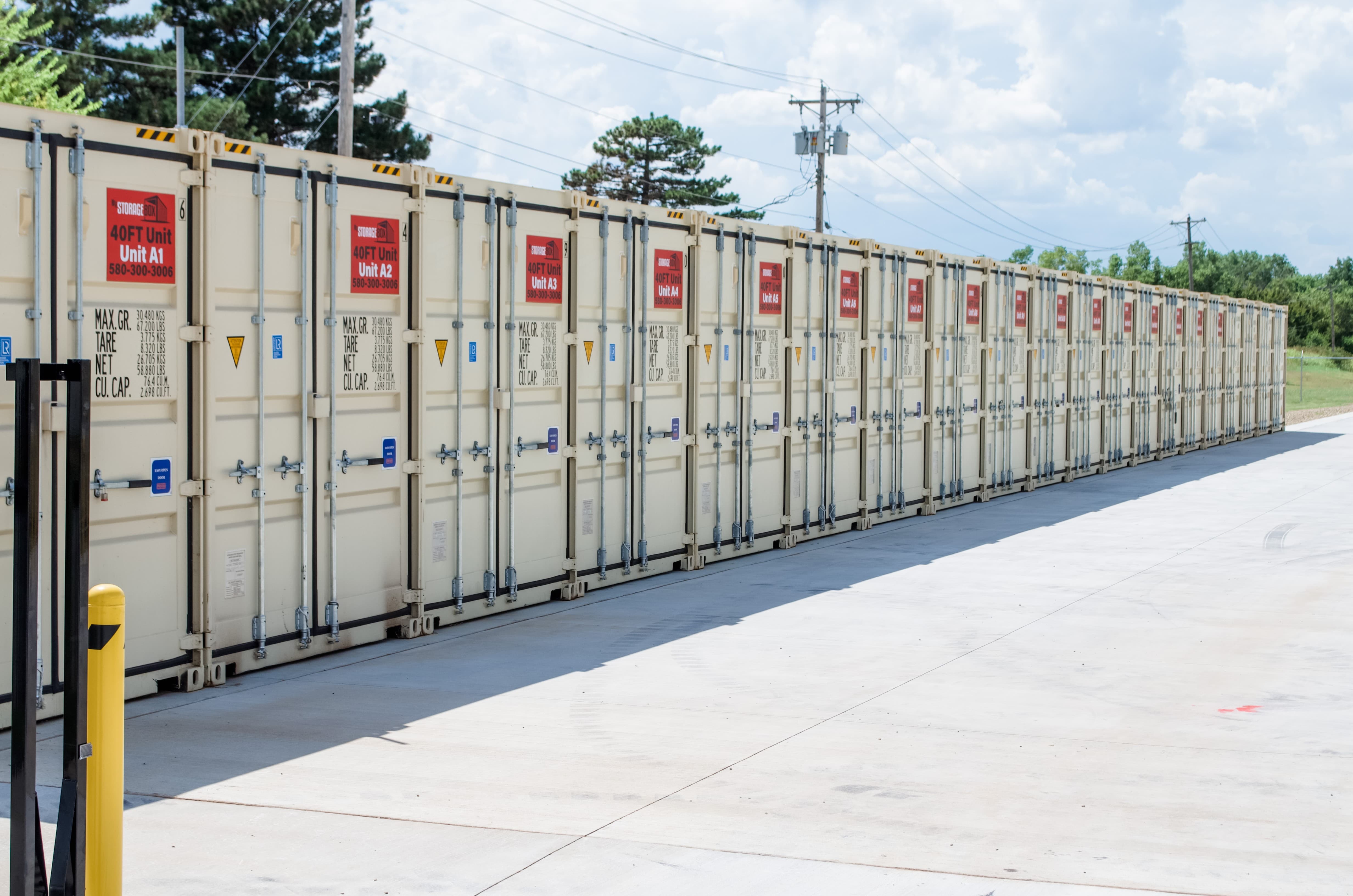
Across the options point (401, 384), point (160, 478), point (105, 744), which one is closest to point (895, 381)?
point (401, 384)

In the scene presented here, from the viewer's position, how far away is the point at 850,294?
16.5 meters

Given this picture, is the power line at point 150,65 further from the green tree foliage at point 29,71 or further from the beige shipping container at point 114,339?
the beige shipping container at point 114,339

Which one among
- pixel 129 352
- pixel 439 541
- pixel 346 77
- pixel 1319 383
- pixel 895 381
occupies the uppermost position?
pixel 346 77

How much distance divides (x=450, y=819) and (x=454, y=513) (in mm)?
4694

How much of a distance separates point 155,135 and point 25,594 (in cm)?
465

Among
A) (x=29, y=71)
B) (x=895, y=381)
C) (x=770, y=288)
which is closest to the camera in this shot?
(x=770, y=288)

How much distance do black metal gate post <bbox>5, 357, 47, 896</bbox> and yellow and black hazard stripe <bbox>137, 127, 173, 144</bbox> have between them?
424 centimetres

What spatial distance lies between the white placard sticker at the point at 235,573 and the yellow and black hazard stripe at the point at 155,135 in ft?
8.19

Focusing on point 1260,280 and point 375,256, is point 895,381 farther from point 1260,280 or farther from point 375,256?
point 1260,280

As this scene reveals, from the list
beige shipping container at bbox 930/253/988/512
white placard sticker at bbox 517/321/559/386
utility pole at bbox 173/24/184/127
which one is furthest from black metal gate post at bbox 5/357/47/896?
utility pole at bbox 173/24/184/127

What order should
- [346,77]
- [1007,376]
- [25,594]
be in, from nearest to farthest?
[25,594], [1007,376], [346,77]

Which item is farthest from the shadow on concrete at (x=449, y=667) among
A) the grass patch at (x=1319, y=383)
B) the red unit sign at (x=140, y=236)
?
the grass patch at (x=1319, y=383)

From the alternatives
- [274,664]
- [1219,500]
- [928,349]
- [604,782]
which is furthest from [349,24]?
[604,782]

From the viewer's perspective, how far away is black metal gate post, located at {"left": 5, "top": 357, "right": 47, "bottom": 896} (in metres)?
4.32
